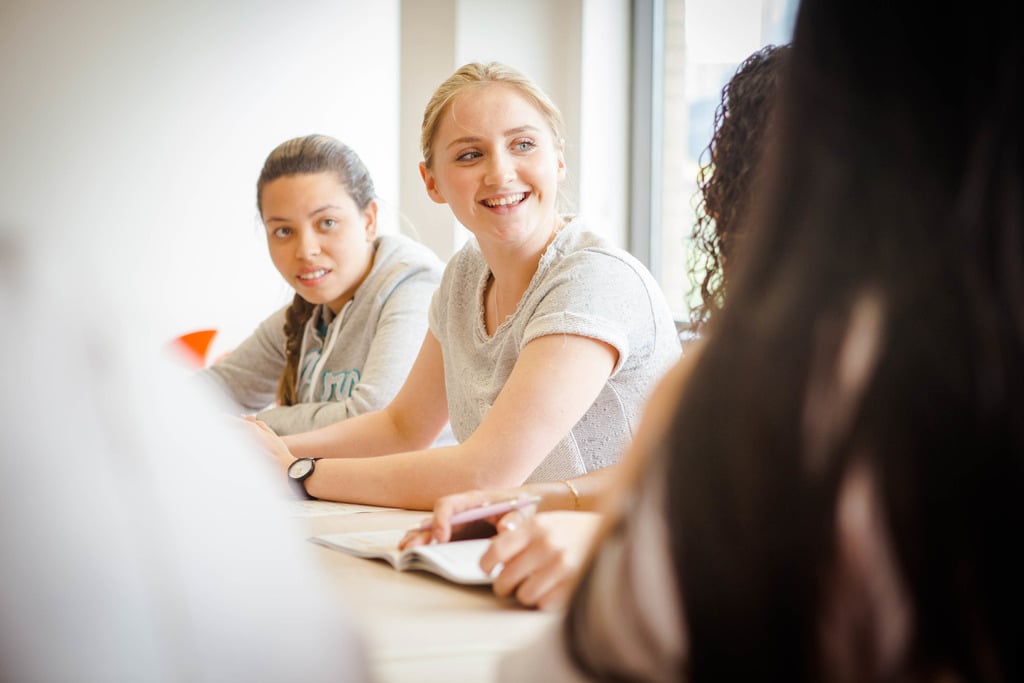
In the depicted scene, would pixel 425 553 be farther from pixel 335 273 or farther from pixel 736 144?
pixel 335 273

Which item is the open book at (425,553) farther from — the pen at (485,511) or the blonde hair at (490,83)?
the blonde hair at (490,83)

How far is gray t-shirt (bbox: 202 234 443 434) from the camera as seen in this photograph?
207 centimetres

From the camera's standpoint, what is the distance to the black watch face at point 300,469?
4.86 feet

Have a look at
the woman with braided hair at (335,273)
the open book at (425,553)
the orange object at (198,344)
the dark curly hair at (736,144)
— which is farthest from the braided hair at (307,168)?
the open book at (425,553)

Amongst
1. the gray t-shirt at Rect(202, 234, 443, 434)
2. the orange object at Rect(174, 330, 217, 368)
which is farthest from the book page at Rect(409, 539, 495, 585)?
the orange object at Rect(174, 330, 217, 368)

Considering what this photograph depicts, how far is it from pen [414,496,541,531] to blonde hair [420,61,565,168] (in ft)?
2.62

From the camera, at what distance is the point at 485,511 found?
3.38ft

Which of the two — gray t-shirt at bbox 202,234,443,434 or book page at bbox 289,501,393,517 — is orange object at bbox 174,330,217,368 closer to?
gray t-shirt at bbox 202,234,443,434

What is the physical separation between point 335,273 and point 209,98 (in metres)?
1.33

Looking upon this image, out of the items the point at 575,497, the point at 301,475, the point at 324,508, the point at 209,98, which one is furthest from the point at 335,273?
the point at 209,98

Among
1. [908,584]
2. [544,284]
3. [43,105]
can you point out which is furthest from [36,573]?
[43,105]

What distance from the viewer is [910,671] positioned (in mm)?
411

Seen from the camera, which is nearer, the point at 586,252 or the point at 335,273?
the point at 586,252

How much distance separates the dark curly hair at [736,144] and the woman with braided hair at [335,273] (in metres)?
0.94
